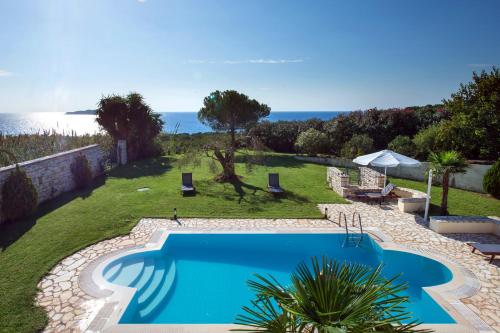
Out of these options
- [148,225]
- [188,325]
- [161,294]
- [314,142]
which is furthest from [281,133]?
[188,325]

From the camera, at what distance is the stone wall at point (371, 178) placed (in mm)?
14859

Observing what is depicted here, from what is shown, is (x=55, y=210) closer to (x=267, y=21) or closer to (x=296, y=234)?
(x=296, y=234)

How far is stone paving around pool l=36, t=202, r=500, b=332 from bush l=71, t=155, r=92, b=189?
687cm

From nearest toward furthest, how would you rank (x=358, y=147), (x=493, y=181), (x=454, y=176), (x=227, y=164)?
(x=493, y=181), (x=454, y=176), (x=227, y=164), (x=358, y=147)

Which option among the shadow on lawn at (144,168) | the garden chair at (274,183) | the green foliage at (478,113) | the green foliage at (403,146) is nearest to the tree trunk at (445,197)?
the green foliage at (478,113)

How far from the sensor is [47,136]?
18.1m

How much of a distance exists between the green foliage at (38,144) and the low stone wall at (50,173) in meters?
0.77

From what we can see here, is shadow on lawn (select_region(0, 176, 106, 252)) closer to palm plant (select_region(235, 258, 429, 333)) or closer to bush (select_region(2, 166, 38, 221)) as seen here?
bush (select_region(2, 166, 38, 221))

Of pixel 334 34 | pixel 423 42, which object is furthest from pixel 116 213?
pixel 423 42

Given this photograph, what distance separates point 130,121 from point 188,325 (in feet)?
70.5

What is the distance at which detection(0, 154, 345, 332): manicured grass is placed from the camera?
21.8ft

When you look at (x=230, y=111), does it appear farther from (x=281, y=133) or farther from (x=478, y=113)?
(x=478, y=113)

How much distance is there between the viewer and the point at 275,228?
34.3 ft

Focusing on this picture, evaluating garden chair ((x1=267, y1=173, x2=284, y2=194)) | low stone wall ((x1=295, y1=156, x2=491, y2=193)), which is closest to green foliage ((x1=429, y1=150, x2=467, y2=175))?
low stone wall ((x1=295, y1=156, x2=491, y2=193))
